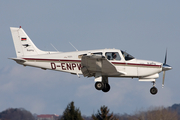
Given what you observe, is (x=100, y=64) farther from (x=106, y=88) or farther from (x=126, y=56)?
(x=106, y=88)

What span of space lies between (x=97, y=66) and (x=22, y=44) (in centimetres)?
601

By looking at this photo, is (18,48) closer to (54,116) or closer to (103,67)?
(103,67)

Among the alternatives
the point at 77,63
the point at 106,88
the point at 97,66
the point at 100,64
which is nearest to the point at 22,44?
the point at 77,63

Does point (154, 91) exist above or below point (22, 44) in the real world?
below

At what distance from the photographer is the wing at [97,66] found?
22200 millimetres

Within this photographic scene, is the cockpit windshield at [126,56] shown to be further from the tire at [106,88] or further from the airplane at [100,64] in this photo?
the tire at [106,88]

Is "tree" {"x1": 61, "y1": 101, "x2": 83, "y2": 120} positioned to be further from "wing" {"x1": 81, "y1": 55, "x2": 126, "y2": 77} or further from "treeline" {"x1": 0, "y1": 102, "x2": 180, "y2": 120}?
"wing" {"x1": 81, "y1": 55, "x2": 126, "y2": 77}

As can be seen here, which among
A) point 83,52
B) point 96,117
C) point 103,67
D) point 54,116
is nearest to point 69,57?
point 83,52

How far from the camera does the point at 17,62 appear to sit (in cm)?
2481

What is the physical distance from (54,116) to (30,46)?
38.4 m

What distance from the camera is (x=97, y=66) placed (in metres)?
23.0

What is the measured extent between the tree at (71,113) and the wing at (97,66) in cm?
1304

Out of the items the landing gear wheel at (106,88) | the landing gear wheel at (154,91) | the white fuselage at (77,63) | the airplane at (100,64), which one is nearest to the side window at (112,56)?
the airplane at (100,64)

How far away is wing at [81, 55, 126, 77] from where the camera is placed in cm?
2220
